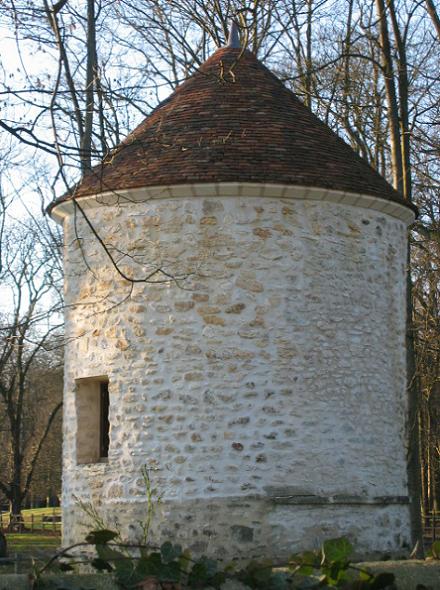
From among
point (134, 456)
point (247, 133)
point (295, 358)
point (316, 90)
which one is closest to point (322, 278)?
point (295, 358)

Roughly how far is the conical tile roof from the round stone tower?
3 cm

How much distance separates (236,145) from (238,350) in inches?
99.5

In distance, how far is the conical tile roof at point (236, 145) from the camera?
41.0 ft

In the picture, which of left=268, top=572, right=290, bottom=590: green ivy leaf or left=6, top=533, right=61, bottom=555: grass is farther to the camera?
left=6, top=533, right=61, bottom=555: grass

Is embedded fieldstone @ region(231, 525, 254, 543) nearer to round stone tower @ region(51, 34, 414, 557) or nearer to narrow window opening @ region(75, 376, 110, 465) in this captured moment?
round stone tower @ region(51, 34, 414, 557)

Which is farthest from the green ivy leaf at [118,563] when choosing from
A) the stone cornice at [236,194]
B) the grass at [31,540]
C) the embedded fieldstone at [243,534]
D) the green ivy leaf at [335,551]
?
the grass at [31,540]

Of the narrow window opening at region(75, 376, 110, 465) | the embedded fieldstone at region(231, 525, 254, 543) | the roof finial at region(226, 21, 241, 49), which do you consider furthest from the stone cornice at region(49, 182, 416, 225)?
the embedded fieldstone at region(231, 525, 254, 543)

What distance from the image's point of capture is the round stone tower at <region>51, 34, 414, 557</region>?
11945 millimetres

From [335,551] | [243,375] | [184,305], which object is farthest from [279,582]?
[184,305]

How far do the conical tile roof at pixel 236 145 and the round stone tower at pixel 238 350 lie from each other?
3 centimetres

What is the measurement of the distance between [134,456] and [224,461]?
1.09m

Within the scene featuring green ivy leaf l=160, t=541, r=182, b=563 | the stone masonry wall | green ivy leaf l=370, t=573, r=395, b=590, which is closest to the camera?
green ivy leaf l=370, t=573, r=395, b=590

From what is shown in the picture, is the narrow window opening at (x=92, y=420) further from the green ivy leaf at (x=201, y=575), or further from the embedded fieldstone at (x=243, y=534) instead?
the green ivy leaf at (x=201, y=575)

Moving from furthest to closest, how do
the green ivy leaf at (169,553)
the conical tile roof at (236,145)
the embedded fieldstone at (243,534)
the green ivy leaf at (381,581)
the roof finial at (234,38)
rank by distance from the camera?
the roof finial at (234,38)
the conical tile roof at (236,145)
the embedded fieldstone at (243,534)
the green ivy leaf at (169,553)
the green ivy leaf at (381,581)
